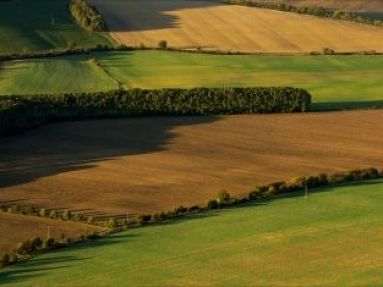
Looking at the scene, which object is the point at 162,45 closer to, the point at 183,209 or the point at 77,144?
the point at 77,144

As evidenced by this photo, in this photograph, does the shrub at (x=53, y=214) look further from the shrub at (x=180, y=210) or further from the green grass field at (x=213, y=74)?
the green grass field at (x=213, y=74)

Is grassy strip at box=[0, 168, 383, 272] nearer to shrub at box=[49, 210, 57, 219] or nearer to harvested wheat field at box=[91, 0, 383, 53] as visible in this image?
shrub at box=[49, 210, 57, 219]

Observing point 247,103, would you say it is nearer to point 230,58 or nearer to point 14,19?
point 230,58

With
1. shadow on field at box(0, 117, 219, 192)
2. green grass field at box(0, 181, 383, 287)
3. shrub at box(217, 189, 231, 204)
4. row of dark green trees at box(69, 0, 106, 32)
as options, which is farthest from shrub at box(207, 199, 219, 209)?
row of dark green trees at box(69, 0, 106, 32)

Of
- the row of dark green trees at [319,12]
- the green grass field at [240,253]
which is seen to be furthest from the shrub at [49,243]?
the row of dark green trees at [319,12]

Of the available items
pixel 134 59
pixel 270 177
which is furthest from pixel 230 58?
pixel 270 177
